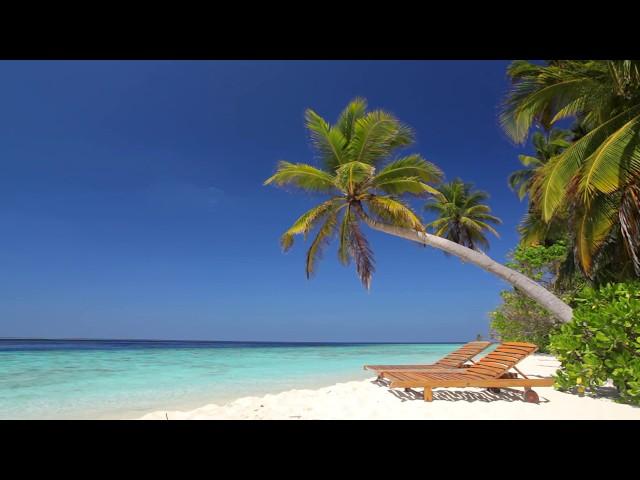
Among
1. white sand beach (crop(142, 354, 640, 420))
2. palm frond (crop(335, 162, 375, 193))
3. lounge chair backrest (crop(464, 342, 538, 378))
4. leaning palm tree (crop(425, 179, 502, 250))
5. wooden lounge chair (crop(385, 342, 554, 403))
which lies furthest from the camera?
leaning palm tree (crop(425, 179, 502, 250))

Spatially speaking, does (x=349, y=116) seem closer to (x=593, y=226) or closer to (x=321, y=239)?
(x=321, y=239)

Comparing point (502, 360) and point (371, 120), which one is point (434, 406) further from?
point (371, 120)

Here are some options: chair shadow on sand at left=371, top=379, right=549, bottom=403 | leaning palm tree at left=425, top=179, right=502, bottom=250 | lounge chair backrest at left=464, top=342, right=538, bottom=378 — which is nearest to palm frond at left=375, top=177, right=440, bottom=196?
lounge chair backrest at left=464, top=342, right=538, bottom=378

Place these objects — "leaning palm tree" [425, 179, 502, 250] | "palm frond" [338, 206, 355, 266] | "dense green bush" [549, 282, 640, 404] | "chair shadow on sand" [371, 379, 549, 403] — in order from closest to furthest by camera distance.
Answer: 1. "dense green bush" [549, 282, 640, 404]
2. "chair shadow on sand" [371, 379, 549, 403]
3. "palm frond" [338, 206, 355, 266]
4. "leaning palm tree" [425, 179, 502, 250]

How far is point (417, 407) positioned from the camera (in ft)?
17.8

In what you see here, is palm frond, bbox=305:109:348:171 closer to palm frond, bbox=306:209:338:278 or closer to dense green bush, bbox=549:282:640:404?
palm frond, bbox=306:209:338:278

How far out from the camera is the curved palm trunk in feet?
24.2

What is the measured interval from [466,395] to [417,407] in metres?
1.30

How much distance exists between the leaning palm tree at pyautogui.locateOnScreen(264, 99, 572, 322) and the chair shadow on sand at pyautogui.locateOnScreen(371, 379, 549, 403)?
3521 mm

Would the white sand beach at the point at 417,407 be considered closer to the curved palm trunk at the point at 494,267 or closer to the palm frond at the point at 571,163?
the curved palm trunk at the point at 494,267

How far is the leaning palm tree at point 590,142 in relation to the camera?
552 cm

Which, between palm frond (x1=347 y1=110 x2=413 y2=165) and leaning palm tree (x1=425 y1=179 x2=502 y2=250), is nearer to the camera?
palm frond (x1=347 y1=110 x2=413 y2=165)
